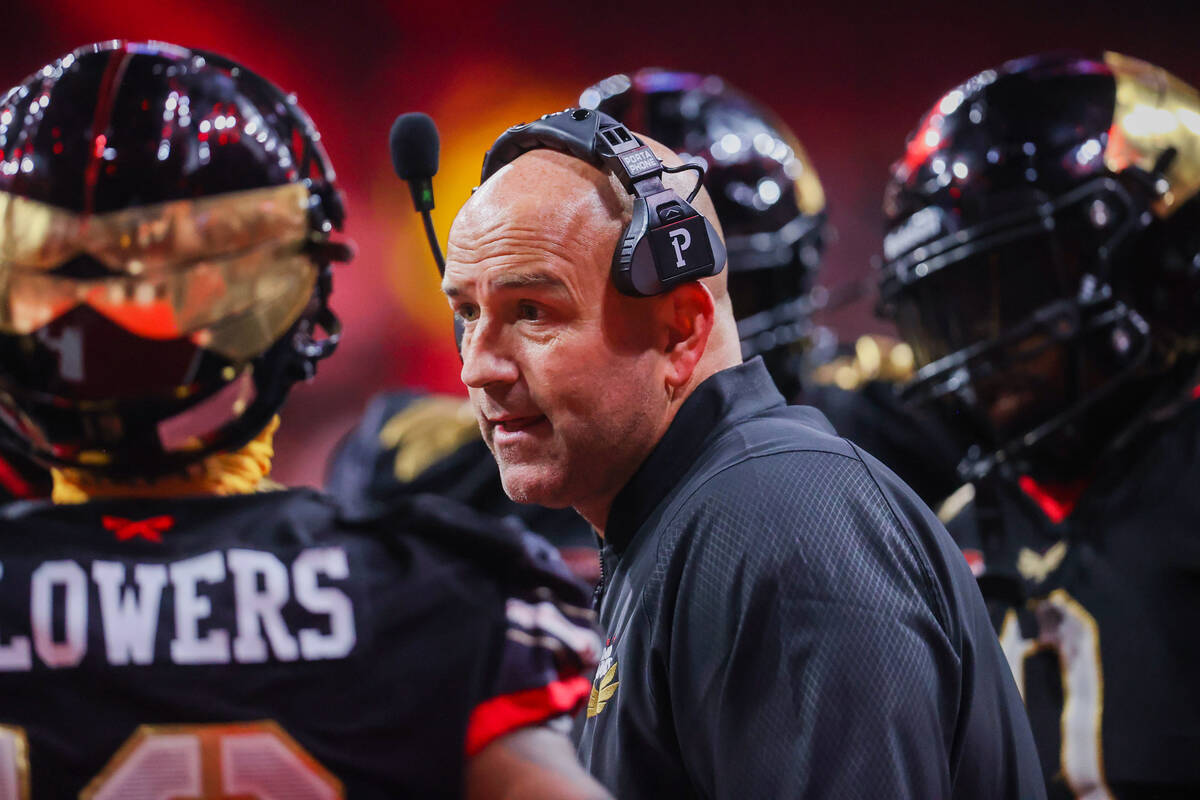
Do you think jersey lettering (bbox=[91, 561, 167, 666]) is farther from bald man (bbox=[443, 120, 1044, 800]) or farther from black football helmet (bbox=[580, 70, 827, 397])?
black football helmet (bbox=[580, 70, 827, 397])

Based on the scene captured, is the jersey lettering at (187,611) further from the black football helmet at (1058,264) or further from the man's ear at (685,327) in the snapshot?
the black football helmet at (1058,264)

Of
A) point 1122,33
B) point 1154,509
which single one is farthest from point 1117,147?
point 1122,33

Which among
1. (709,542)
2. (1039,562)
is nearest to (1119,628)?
(1039,562)

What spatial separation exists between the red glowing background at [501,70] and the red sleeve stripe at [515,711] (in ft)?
13.4

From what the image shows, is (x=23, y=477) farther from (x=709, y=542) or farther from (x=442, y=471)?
(x=709, y=542)

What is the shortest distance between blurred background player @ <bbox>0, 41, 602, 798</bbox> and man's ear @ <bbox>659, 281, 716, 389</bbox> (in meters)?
0.32

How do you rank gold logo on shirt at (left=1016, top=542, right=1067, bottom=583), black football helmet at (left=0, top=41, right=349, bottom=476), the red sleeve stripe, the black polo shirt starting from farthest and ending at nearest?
gold logo on shirt at (left=1016, top=542, right=1067, bottom=583) → black football helmet at (left=0, top=41, right=349, bottom=476) → the red sleeve stripe → the black polo shirt

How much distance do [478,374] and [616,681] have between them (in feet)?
1.34

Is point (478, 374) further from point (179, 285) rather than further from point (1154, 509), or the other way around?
point (1154, 509)

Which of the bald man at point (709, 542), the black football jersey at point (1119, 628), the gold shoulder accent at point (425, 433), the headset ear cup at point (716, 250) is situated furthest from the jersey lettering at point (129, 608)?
the gold shoulder accent at point (425, 433)

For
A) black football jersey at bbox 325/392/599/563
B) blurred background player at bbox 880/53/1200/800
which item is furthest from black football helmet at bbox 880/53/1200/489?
black football jersey at bbox 325/392/599/563

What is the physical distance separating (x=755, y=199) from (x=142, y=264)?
212 cm

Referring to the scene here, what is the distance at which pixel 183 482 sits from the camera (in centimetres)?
146

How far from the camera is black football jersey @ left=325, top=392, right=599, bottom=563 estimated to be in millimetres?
3225
